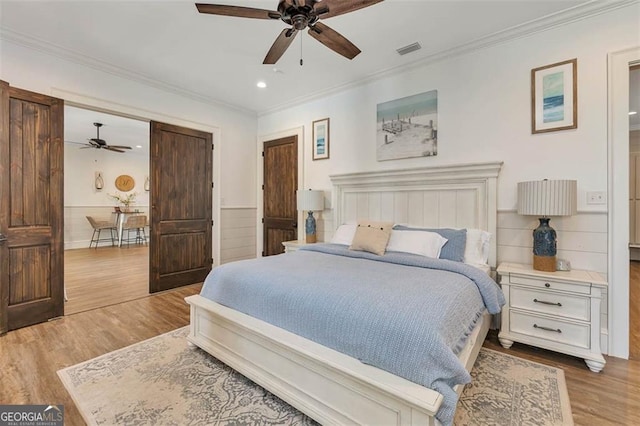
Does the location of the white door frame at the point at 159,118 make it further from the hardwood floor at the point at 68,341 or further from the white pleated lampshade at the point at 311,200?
the white pleated lampshade at the point at 311,200

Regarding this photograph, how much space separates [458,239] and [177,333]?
9.05ft

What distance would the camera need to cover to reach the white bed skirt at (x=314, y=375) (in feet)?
4.22

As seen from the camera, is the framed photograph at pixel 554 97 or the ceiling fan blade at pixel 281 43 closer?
the ceiling fan blade at pixel 281 43

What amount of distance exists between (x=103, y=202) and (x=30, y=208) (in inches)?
243

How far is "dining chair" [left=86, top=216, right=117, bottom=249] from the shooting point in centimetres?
753

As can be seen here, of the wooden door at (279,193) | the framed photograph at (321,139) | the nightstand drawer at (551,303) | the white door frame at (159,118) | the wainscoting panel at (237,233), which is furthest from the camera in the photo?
the wainscoting panel at (237,233)

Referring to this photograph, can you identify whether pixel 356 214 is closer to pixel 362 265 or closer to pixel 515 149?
pixel 362 265

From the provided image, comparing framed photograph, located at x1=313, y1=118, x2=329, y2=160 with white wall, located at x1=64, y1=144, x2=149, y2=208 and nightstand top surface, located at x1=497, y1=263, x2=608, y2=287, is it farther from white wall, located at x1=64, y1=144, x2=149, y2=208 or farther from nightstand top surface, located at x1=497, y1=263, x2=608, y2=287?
white wall, located at x1=64, y1=144, x2=149, y2=208

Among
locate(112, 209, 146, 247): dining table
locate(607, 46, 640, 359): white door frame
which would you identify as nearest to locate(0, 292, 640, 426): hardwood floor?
locate(607, 46, 640, 359): white door frame

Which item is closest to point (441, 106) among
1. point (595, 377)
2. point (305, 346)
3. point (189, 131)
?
point (595, 377)

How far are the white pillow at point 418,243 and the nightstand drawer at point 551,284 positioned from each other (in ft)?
2.02

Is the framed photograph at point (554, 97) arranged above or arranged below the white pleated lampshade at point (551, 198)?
above

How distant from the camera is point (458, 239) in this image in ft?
8.89

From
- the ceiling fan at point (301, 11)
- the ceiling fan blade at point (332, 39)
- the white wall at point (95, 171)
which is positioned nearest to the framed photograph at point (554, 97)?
the ceiling fan blade at point (332, 39)
